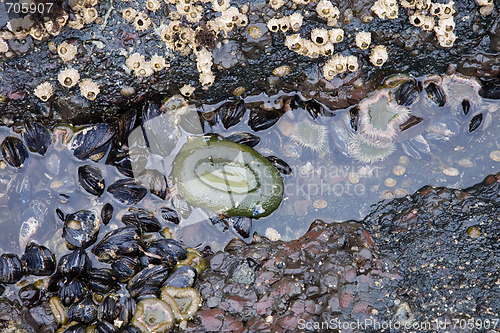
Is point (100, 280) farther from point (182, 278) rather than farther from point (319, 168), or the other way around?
point (319, 168)

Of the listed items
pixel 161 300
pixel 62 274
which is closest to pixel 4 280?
pixel 62 274

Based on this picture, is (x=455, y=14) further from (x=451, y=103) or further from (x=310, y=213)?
(x=310, y=213)

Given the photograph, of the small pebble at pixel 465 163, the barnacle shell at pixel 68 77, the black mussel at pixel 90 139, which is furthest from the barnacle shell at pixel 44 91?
the small pebble at pixel 465 163

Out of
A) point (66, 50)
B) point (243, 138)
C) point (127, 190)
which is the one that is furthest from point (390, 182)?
point (66, 50)

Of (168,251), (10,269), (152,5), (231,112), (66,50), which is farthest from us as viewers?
(231,112)

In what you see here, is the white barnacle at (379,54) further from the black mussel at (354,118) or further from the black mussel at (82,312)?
the black mussel at (82,312)

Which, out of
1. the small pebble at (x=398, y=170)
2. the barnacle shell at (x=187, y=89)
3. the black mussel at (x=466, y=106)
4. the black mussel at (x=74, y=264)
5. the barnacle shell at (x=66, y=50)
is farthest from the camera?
the small pebble at (x=398, y=170)
